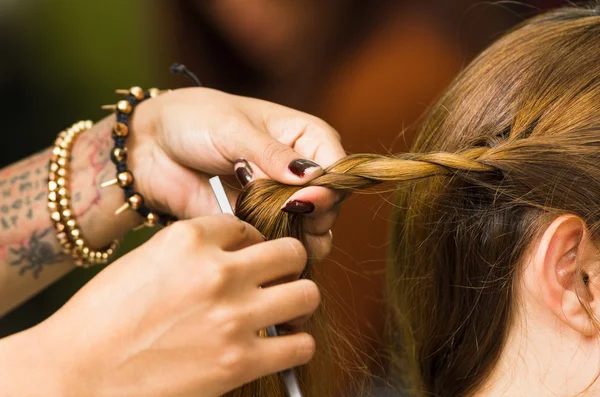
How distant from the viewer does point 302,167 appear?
897mm

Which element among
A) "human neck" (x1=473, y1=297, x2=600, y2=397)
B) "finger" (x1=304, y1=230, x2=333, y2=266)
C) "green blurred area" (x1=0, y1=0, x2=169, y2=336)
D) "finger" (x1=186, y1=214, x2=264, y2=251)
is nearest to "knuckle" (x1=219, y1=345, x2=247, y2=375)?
"finger" (x1=186, y1=214, x2=264, y2=251)

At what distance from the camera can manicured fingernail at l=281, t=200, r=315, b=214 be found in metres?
0.87

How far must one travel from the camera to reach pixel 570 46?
0.96 metres

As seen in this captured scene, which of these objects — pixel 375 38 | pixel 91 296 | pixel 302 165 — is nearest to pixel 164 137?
pixel 302 165

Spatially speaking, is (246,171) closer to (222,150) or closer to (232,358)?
(222,150)

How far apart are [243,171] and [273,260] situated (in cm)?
23

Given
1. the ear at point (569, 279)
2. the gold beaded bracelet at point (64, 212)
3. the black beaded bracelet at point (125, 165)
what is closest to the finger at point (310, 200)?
the ear at point (569, 279)

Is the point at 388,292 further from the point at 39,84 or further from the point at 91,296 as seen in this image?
the point at 39,84

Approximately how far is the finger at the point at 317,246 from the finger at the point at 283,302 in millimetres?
158

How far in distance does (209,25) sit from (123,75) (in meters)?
0.44

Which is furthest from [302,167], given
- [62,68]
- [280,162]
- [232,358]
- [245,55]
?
[62,68]

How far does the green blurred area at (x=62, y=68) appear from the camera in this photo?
2.44 metres

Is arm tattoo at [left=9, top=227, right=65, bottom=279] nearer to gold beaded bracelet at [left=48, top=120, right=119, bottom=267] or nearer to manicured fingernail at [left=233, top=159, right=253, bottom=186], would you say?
gold beaded bracelet at [left=48, top=120, right=119, bottom=267]

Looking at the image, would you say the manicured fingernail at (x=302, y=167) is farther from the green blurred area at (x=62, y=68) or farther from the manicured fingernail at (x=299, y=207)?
the green blurred area at (x=62, y=68)
